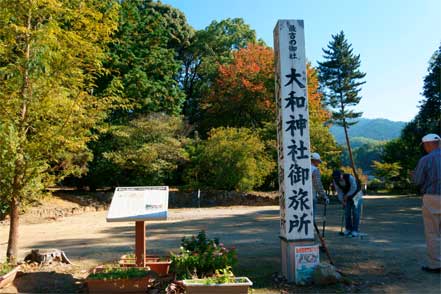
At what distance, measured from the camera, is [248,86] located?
24.2m

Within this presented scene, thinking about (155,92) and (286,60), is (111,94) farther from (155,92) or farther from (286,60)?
(155,92)

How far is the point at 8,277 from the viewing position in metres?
4.78

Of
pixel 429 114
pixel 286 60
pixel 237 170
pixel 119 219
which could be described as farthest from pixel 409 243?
pixel 429 114

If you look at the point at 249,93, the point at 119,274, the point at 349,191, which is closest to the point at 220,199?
the point at 249,93

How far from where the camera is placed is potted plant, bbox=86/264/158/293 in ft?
14.2

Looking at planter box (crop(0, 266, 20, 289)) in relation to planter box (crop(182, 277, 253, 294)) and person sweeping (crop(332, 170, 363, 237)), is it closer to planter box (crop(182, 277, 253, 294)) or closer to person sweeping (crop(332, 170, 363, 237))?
planter box (crop(182, 277, 253, 294))

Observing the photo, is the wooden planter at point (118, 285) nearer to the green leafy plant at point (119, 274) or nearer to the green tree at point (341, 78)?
the green leafy plant at point (119, 274)

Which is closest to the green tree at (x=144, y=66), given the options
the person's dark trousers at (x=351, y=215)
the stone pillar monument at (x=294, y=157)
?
the person's dark trousers at (x=351, y=215)

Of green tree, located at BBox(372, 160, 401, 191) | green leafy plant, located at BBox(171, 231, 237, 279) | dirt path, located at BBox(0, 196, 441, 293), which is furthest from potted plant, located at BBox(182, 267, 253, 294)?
green tree, located at BBox(372, 160, 401, 191)

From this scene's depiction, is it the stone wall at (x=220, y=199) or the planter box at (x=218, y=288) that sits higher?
the stone wall at (x=220, y=199)

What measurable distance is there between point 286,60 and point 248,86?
1910cm

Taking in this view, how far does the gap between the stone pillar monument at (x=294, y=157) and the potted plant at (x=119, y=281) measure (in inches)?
72.3

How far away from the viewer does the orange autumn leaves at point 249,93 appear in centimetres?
2400

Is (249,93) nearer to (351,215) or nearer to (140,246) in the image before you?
(351,215)
